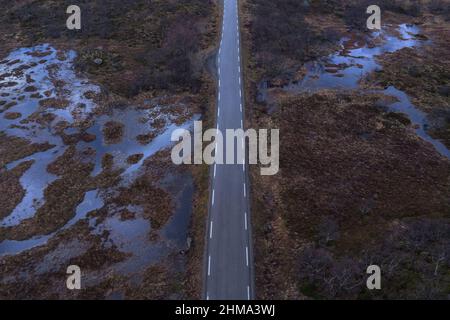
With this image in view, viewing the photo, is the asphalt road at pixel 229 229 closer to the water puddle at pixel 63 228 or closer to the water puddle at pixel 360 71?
the water puddle at pixel 63 228

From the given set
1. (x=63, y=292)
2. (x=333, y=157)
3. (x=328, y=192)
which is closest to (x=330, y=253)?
(x=328, y=192)

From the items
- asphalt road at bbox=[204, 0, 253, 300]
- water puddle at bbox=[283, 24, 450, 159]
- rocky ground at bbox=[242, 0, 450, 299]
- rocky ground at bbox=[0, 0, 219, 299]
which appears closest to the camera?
asphalt road at bbox=[204, 0, 253, 300]

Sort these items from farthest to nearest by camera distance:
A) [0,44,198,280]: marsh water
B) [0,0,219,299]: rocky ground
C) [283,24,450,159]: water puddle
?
[283,24,450,159]: water puddle → [0,44,198,280]: marsh water → [0,0,219,299]: rocky ground

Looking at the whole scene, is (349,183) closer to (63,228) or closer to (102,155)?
(102,155)

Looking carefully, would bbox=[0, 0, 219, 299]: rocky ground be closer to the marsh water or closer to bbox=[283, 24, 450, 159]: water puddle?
the marsh water

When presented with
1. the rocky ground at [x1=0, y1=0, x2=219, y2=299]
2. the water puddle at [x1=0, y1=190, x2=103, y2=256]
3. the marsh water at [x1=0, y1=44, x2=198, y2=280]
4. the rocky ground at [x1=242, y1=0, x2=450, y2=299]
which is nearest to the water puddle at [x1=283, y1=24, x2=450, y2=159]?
the rocky ground at [x1=242, y1=0, x2=450, y2=299]

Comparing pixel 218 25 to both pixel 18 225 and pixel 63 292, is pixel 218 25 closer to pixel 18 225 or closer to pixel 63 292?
pixel 18 225

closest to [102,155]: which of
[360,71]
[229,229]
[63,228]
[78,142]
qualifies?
[78,142]
